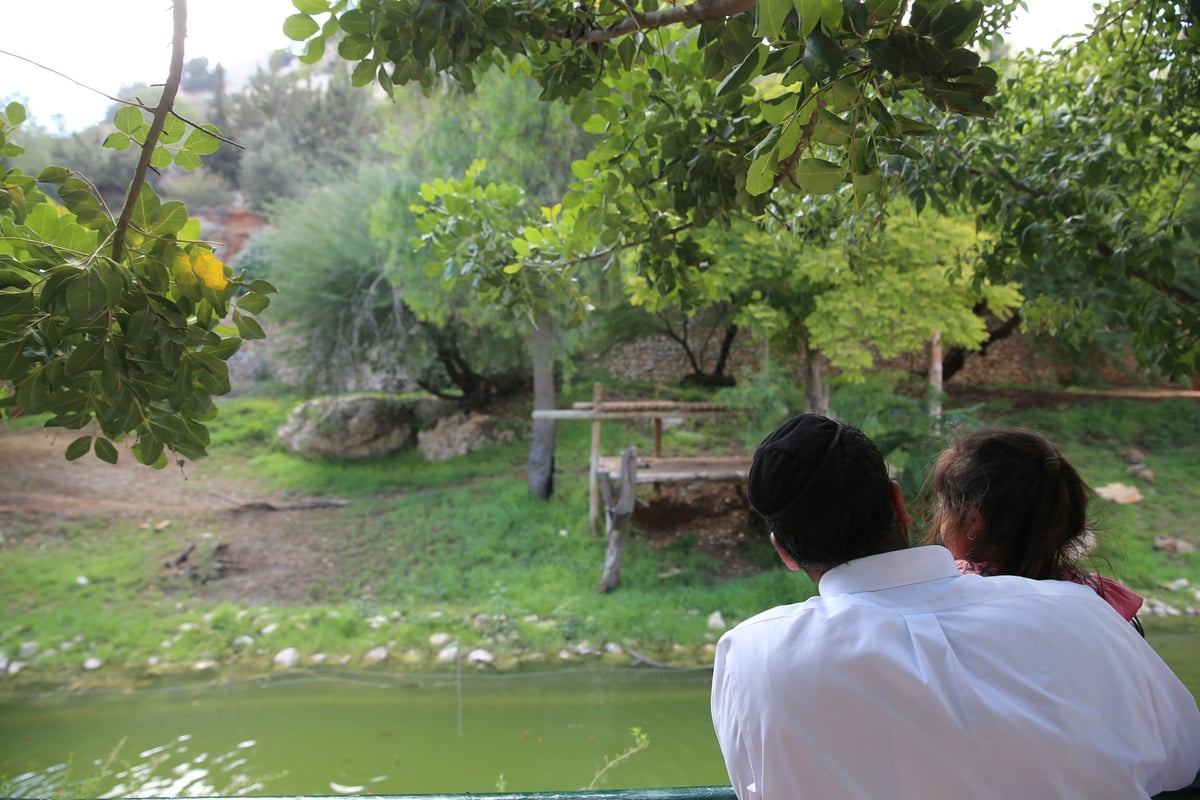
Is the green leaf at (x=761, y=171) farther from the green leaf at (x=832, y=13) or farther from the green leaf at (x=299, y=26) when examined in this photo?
the green leaf at (x=299, y=26)

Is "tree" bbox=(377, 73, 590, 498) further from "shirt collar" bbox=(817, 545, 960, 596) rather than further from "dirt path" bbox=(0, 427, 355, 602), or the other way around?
"shirt collar" bbox=(817, 545, 960, 596)

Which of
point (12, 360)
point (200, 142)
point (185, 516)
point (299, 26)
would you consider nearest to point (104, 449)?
point (12, 360)

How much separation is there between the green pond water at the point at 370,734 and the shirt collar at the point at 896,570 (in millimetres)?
4345

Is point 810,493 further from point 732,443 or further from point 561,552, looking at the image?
point 732,443

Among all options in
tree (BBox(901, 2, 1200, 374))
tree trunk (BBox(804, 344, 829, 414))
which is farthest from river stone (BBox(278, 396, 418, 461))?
tree (BBox(901, 2, 1200, 374))

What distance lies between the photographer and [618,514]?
25.2 ft

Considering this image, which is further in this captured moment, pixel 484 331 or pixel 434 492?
pixel 484 331

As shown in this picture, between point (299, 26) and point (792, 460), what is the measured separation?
122cm

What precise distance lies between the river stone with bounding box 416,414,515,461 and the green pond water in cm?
517

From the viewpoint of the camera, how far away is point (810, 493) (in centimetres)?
94

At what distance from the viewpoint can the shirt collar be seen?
35.9 inches

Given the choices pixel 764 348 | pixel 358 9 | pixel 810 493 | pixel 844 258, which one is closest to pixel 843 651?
pixel 810 493

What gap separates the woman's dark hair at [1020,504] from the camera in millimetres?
1165

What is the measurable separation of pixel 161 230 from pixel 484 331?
991cm
